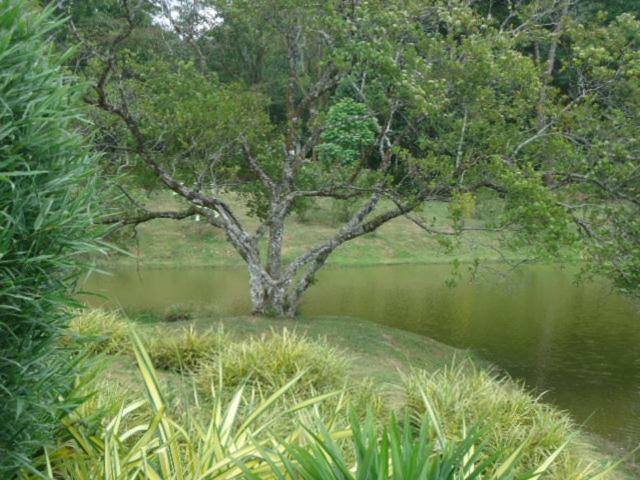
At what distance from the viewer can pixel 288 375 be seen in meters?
7.39

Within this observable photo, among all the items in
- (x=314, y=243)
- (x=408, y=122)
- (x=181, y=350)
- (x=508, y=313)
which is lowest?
(x=508, y=313)

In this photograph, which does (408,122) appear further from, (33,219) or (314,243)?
(314,243)

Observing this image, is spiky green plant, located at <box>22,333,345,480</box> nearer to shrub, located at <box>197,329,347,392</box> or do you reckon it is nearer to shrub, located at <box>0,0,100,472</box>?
shrub, located at <box>0,0,100,472</box>

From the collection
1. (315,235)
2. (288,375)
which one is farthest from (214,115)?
(315,235)

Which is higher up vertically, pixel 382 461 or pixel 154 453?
pixel 382 461

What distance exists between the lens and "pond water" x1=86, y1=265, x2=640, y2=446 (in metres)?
11.5

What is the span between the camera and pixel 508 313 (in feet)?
59.1

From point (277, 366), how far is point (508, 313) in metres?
11.9

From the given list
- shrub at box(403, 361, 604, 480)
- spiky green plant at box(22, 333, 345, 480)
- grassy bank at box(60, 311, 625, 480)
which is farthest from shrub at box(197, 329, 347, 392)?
spiky green plant at box(22, 333, 345, 480)

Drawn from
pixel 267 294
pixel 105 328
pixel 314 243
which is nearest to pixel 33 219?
pixel 105 328

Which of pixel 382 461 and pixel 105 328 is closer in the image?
pixel 382 461

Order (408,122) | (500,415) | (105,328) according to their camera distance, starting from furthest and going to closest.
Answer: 1. (408,122)
2. (105,328)
3. (500,415)

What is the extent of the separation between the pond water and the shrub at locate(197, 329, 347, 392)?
3929mm

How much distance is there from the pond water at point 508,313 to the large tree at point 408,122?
6.56 ft
